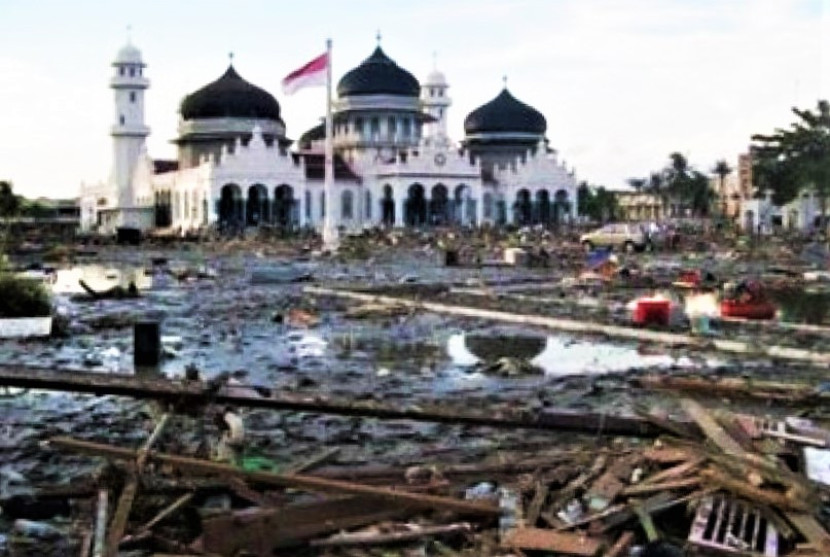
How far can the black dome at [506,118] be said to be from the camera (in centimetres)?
10981

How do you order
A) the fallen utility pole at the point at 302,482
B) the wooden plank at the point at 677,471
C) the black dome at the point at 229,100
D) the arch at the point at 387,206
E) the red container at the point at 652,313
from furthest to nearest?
the black dome at the point at 229,100, the arch at the point at 387,206, the red container at the point at 652,313, the wooden plank at the point at 677,471, the fallen utility pole at the point at 302,482

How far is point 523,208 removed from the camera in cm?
10612

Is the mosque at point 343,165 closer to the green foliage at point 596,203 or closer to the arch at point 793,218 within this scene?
the green foliage at point 596,203

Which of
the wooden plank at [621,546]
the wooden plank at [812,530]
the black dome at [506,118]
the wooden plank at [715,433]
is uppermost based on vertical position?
the black dome at [506,118]

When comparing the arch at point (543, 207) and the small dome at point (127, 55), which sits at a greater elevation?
the small dome at point (127, 55)

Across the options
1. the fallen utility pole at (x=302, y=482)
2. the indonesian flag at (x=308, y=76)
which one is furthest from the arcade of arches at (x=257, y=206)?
the fallen utility pole at (x=302, y=482)

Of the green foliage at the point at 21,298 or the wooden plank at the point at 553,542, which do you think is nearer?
the wooden plank at the point at 553,542

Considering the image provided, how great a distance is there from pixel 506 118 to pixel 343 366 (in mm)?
95614

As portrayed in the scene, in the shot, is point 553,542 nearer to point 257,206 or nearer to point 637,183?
point 257,206

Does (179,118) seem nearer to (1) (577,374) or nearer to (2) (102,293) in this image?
(2) (102,293)

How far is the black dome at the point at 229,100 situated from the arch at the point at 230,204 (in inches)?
328

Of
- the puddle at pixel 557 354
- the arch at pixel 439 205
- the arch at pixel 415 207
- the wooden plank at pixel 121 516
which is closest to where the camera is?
the wooden plank at pixel 121 516

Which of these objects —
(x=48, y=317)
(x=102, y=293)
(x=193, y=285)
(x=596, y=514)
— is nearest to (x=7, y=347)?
(x=48, y=317)

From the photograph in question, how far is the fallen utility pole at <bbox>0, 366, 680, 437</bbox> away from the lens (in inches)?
381
